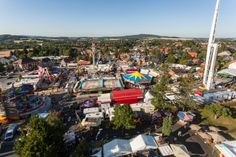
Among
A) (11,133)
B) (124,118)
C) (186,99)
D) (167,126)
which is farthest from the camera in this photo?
(186,99)

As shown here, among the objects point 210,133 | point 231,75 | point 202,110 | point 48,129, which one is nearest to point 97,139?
point 48,129

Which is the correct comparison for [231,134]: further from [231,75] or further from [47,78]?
[47,78]

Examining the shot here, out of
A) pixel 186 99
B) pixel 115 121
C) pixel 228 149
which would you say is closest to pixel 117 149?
pixel 115 121

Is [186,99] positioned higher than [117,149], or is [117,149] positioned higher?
[186,99]

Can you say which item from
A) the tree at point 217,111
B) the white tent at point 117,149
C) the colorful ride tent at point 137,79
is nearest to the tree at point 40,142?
the white tent at point 117,149

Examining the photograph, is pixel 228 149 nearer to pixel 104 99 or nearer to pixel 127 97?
pixel 127 97

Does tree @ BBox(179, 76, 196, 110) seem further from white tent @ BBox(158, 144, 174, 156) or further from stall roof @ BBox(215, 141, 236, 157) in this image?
white tent @ BBox(158, 144, 174, 156)

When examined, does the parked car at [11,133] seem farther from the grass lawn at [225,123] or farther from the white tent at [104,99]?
the grass lawn at [225,123]
